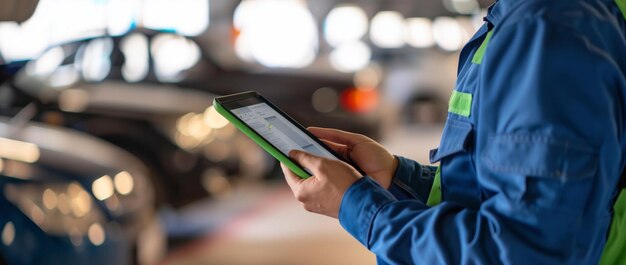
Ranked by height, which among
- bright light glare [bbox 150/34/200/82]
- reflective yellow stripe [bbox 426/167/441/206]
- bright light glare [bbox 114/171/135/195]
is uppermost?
reflective yellow stripe [bbox 426/167/441/206]

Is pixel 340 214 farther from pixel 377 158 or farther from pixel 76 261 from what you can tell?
pixel 76 261

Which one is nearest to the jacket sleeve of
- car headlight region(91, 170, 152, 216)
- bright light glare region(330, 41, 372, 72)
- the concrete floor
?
car headlight region(91, 170, 152, 216)

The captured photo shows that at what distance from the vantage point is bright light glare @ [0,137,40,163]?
3.31 m

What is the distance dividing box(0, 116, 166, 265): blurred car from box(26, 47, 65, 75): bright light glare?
870 millimetres

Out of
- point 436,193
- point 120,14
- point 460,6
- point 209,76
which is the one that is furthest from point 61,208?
point 460,6

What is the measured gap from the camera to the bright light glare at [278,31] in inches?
474

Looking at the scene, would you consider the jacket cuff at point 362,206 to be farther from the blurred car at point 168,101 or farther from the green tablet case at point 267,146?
the blurred car at point 168,101

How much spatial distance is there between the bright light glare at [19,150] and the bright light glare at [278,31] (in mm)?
7733

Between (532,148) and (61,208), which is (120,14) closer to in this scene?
(61,208)

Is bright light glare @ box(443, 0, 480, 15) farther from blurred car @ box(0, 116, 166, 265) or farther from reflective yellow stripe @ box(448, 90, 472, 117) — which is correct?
reflective yellow stripe @ box(448, 90, 472, 117)

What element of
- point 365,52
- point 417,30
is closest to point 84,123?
point 365,52

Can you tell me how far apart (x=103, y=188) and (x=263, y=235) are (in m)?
2.08

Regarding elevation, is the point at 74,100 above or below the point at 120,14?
above

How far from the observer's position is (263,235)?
546 cm
